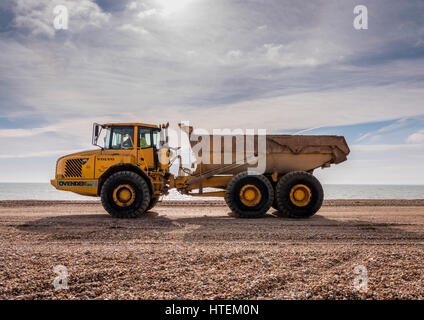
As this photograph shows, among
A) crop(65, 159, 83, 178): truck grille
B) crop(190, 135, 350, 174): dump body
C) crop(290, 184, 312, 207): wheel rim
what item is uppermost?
crop(190, 135, 350, 174): dump body

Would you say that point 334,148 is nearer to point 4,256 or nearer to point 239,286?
point 239,286

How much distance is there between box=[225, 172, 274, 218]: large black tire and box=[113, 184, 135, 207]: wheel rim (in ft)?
9.59

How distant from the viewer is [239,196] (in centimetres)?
960

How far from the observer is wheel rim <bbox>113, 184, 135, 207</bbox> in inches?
370

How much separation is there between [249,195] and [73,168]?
5.65m

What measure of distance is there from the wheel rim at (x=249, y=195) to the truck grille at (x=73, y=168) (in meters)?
5.17

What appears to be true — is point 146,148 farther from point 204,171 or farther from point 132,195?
point 204,171

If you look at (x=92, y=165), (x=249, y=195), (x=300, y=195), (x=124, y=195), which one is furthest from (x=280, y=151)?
(x=92, y=165)

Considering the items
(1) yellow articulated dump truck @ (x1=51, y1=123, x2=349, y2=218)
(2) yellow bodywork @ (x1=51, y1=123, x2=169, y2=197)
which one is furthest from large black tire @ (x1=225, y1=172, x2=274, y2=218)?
(2) yellow bodywork @ (x1=51, y1=123, x2=169, y2=197)

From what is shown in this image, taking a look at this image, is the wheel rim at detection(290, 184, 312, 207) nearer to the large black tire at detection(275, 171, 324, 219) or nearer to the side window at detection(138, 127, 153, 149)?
the large black tire at detection(275, 171, 324, 219)

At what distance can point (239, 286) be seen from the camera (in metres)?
3.42

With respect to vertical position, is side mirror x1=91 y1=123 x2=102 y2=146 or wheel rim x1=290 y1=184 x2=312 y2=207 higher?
side mirror x1=91 y1=123 x2=102 y2=146
